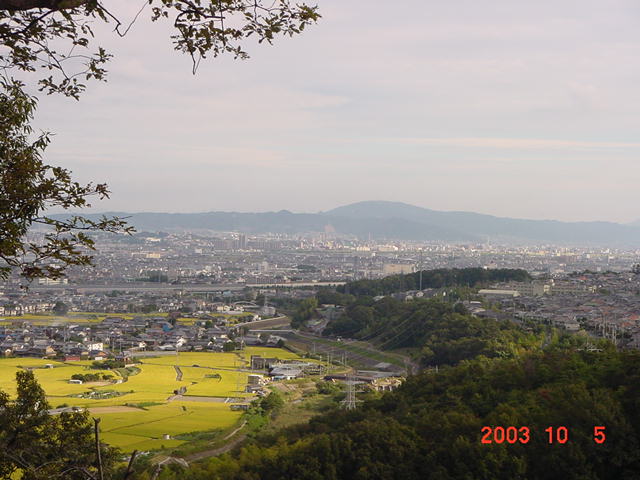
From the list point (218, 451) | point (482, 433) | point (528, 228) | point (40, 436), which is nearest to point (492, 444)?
point (482, 433)

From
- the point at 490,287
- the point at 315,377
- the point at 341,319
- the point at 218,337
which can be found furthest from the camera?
the point at 490,287

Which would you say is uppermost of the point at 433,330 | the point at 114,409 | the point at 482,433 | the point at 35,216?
the point at 35,216

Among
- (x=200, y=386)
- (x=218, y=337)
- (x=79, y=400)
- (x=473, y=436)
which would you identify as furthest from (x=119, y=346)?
(x=473, y=436)

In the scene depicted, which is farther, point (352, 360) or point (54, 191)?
point (352, 360)

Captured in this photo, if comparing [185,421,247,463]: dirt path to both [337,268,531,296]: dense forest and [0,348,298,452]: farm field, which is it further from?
[337,268,531,296]: dense forest

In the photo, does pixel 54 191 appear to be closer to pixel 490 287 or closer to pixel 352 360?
pixel 352 360

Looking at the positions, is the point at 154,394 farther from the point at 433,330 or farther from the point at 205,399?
the point at 433,330
